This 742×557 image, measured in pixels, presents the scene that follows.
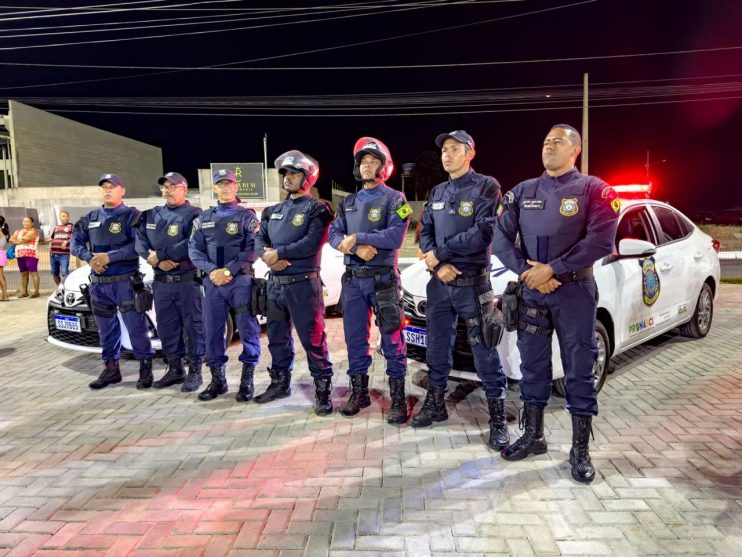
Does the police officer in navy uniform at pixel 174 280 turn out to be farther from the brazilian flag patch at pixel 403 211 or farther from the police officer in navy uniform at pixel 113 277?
the brazilian flag patch at pixel 403 211

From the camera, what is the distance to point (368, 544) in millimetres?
2488

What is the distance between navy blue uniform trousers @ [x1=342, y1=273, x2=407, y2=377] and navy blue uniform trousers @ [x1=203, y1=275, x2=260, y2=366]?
3.08 ft

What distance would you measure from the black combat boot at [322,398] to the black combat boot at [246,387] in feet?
2.10

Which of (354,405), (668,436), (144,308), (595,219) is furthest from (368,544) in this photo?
(144,308)

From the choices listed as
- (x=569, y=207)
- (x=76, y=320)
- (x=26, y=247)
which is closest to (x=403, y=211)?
(x=569, y=207)

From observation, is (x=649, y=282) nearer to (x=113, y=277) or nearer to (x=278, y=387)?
(x=278, y=387)

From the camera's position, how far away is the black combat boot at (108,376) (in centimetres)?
493

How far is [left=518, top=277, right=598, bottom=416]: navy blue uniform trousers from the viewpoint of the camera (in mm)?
3105

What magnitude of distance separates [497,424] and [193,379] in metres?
2.81

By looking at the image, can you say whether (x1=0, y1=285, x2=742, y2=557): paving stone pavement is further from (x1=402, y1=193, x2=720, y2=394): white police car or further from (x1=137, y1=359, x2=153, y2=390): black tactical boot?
(x1=402, y1=193, x2=720, y2=394): white police car

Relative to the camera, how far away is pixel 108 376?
5.00 metres

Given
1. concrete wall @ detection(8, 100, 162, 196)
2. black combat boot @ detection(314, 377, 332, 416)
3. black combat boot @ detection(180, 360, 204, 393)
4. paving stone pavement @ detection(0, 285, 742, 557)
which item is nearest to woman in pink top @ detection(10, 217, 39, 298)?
paving stone pavement @ detection(0, 285, 742, 557)

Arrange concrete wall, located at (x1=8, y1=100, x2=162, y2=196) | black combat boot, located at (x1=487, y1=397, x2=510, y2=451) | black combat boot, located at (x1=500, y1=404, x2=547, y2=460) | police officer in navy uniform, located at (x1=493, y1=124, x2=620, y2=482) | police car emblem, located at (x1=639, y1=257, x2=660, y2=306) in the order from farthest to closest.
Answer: concrete wall, located at (x1=8, y1=100, x2=162, y2=196) → police car emblem, located at (x1=639, y1=257, x2=660, y2=306) → black combat boot, located at (x1=487, y1=397, x2=510, y2=451) → black combat boot, located at (x1=500, y1=404, x2=547, y2=460) → police officer in navy uniform, located at (x1=493, y1=124, x2=620, y2=482)

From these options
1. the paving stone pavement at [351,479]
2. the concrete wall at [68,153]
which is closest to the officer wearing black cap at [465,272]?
the paving stone pavement at [351,479]
